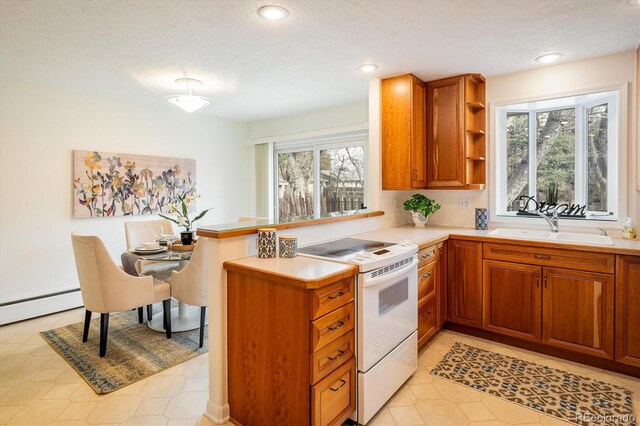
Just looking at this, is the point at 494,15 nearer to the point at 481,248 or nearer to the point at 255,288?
the point at 481,248

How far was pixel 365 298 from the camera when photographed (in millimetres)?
1915

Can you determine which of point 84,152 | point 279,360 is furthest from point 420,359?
point 84,152

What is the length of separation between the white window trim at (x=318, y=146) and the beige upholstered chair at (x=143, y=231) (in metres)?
1.80

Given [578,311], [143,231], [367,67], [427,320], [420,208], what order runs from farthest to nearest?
[143,231] → [420,208] → [367,67] → [427,320] → [578,311]

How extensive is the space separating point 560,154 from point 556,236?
968 millimetres

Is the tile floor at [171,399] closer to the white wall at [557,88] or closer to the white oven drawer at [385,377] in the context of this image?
the white oven drawer at [385,377]

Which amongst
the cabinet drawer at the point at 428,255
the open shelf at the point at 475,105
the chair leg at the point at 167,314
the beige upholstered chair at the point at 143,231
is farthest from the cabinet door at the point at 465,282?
the beige upholstered chair at the point at 143,231

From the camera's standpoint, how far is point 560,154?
3.48 metres

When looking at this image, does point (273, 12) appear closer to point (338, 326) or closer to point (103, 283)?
point (338, 326)

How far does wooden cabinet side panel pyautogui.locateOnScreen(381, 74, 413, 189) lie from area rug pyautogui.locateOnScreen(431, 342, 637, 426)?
160 centimetres

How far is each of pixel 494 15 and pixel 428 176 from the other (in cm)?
162

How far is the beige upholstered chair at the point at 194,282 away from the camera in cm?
295

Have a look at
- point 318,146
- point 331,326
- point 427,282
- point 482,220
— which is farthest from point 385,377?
point 318,146

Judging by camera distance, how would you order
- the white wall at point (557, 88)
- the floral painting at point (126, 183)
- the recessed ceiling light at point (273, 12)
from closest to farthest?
1. the recessed ceiling light at point (273, 12)
2. the white wall at point (557, 88)
3. the floral painting at point (126, 183)
